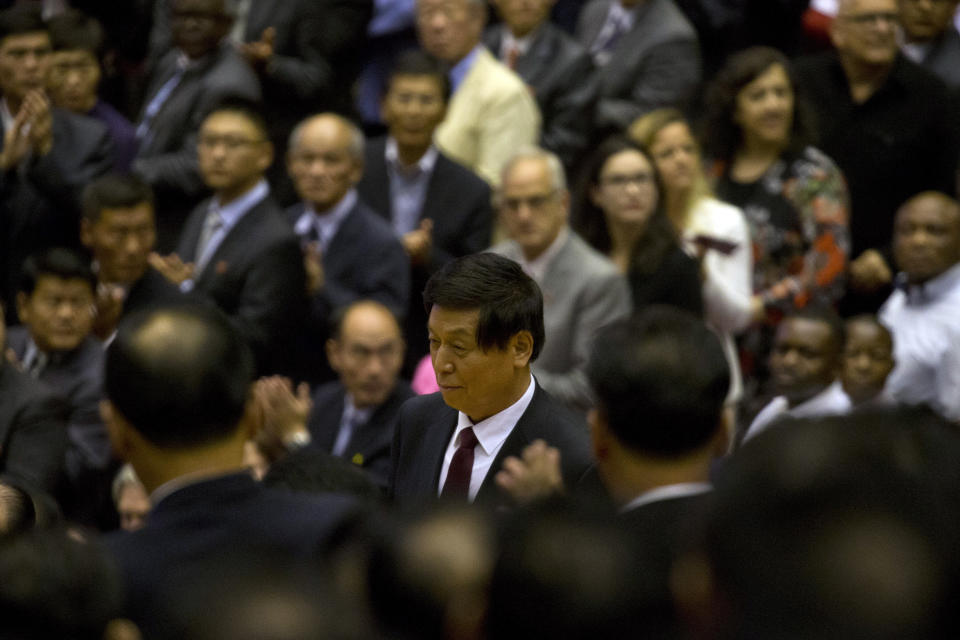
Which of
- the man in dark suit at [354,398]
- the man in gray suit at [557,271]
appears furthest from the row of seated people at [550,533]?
the man in gray suit at [557,271]

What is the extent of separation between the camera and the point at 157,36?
23.9 ft

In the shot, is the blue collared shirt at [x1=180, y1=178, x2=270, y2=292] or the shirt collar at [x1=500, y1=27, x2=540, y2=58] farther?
the shirt collar at [x1=500, y1=27, x2=540, y2=58]

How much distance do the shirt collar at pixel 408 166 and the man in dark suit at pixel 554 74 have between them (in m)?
0.70

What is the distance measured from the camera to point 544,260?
530 cm

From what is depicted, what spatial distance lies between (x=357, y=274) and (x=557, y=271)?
0.93m

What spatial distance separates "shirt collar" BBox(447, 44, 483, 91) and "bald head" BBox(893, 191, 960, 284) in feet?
6.93

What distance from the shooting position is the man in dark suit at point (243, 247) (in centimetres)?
558

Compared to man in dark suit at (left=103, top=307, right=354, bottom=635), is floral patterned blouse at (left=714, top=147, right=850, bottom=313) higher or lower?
lower

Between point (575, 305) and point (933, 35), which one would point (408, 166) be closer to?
point (575, 305)

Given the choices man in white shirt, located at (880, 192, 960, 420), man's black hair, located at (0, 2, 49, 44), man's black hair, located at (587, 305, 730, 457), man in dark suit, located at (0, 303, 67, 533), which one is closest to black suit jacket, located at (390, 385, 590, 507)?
man's black hair, located at (587, 305, 730, 457)

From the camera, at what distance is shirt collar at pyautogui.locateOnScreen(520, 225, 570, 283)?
5.27 meters

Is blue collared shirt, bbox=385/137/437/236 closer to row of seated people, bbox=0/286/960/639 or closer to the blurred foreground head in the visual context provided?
row of seated people, bbox=0/286/960/639

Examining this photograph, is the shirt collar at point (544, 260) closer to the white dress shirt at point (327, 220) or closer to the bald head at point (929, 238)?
the white dress shirt at point (327, 220)

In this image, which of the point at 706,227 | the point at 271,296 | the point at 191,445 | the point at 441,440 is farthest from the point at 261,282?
the point at 191,445
